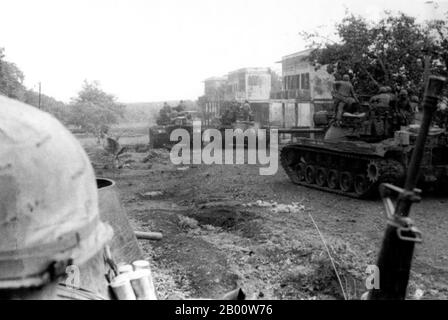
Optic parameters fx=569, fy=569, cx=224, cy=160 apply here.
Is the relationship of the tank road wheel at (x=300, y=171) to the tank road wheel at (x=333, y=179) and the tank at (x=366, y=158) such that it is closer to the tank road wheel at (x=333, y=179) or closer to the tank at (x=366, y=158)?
the tank at (x=366, y=158)

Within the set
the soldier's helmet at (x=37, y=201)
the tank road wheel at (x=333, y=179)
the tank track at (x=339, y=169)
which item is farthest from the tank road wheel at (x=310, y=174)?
the soldier's helmet at (x=37, y=201)

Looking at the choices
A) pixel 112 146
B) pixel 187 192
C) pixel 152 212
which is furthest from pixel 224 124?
pixel 152 212

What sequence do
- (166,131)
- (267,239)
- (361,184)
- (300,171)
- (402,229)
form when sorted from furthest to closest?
1. (166,131)
2. (300,171)
3. (361,184)
4. (267,239)
5. (402,229)

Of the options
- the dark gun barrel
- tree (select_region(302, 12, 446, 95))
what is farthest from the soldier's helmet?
A: tree (select_region(302, 12, 446, 95))

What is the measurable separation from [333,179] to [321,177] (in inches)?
18.9

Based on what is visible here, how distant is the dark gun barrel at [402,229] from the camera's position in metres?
1.95

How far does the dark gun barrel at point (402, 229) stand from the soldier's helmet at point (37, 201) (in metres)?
1.14

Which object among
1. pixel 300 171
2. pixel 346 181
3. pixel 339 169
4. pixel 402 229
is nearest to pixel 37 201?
pixel 402 229

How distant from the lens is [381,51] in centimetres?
2147

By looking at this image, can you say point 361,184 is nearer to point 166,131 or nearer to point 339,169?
point 339,169

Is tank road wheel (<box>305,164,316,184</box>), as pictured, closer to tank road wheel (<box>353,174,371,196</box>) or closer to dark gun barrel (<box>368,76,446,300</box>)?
tank road wheel (<box>353,174,371,196</box>)

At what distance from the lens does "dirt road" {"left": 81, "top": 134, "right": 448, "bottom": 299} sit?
6.24 m
